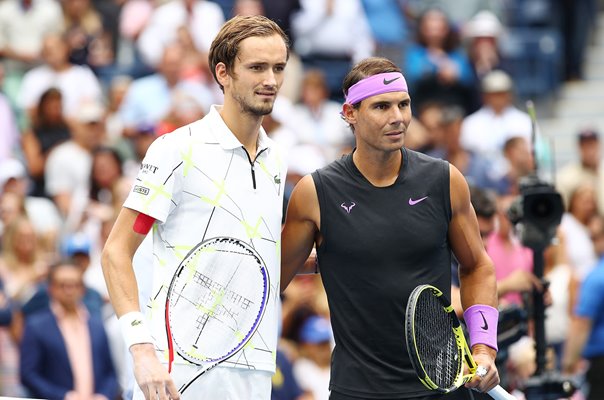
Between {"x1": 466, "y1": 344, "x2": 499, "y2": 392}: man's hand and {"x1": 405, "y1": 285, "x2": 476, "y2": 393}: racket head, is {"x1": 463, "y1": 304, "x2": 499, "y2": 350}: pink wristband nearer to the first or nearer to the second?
{"x1": 466, "y1": 344, "x2": 499, "y2": 392}: man's hand

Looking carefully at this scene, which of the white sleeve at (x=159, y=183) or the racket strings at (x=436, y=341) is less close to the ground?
the white sleeve at (x=159, y=183)

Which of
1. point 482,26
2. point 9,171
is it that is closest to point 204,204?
point 9,171

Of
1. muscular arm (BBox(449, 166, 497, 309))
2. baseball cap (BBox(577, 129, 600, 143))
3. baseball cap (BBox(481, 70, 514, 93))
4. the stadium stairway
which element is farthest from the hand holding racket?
the stadium stairway

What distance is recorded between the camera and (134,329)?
5.55 m

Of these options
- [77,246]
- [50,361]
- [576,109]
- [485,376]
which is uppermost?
[576,109]

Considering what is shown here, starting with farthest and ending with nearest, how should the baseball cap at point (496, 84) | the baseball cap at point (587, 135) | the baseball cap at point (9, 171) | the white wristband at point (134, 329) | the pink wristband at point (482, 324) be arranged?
the baseball cap at point (496, 84)
the baseball cap at point (587, 135)
the baseball cap at point (9, 171)
the pink wristband at point (482, 324)
the white wristband at point (134, 329)

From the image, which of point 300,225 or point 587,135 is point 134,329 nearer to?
point 300,225

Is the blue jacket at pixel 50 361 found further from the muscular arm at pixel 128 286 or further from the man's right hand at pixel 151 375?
the man's right hand at pixel 151 375

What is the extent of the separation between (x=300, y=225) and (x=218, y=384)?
789 millimetres

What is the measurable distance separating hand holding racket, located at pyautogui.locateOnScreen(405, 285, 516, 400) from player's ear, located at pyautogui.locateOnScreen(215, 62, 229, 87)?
3.74 ft

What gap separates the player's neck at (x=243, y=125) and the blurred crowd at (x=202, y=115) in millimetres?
2678

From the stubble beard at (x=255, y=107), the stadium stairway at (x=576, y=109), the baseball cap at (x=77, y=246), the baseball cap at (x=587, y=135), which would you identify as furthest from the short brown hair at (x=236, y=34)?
the stadium stairway at (x=576, y=109)

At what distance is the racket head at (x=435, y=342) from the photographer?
221 inches

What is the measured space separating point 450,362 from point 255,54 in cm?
143
